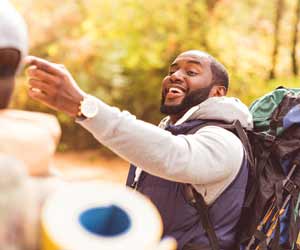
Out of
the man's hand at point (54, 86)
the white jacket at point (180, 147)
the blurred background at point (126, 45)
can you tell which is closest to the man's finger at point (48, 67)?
the man's hand at point (54, 86)

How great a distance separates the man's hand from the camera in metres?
1.55

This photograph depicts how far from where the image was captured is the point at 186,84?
2.58m

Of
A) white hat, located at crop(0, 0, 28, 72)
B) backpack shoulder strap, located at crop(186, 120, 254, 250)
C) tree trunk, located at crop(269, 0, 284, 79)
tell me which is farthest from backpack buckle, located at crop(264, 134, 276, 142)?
tree trunk, located at crop(269, 0, 284, 79)

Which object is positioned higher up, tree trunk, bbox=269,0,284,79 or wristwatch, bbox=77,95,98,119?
wristwatch, bbox=77,95,98,119

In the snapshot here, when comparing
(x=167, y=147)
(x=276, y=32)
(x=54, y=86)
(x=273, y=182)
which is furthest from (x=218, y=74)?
(x=276, y=32)

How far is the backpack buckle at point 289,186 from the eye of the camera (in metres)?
2.53

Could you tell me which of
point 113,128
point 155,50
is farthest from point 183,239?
point 155,50

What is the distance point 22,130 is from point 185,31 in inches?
327

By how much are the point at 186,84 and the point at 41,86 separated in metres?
1.09

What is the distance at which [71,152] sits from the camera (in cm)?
916

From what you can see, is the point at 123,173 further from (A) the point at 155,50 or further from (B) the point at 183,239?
(B) the point at 183,239

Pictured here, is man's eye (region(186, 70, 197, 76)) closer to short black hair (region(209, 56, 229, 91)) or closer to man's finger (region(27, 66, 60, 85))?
short black hair (region(209, 56, 229, 91))

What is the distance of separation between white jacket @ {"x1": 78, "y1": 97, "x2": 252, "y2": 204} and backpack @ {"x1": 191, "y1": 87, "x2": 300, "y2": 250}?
0.15 meters

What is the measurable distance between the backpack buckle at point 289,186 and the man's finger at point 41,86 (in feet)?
4.35
